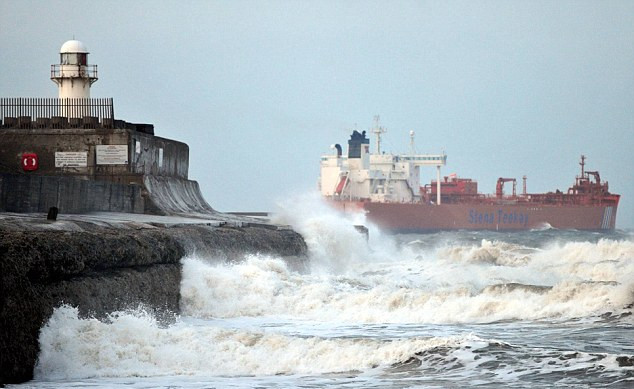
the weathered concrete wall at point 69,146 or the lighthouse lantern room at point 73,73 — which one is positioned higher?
the lighthouse lantern room at point 73,73

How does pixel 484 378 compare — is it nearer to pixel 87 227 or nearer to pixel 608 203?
pixel 87 227

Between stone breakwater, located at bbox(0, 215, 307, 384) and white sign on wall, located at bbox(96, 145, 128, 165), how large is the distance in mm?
4649

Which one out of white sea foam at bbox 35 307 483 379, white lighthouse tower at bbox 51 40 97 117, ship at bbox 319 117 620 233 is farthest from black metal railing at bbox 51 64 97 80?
ship at bbox 319 117 620 233

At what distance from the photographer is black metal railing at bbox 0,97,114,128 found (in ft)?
67.4

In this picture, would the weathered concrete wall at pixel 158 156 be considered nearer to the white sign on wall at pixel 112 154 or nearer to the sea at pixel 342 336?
the white sign on wall at pixel 112 154

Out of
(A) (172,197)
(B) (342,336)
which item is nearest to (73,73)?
(A) (172,197)

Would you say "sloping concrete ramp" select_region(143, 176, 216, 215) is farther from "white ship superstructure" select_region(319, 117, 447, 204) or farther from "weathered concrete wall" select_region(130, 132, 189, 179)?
"white ship superstructure" select_region(319, 117, 447, 204)

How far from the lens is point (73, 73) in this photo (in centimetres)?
2344

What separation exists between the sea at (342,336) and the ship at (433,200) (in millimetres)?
47032

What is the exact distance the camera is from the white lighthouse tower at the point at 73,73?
23.4 meters

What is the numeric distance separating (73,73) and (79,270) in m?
13.9

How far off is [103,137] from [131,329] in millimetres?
10344

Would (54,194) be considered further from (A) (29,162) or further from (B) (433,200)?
(B) (433,200)

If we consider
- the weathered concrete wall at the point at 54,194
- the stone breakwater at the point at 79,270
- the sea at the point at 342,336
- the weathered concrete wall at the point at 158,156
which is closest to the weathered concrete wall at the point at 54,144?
the weathered concrete wall at the point at 158,156
